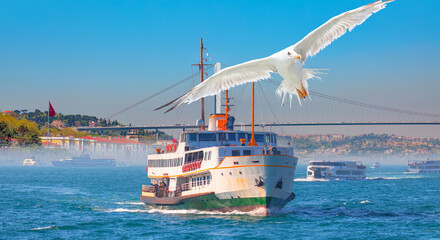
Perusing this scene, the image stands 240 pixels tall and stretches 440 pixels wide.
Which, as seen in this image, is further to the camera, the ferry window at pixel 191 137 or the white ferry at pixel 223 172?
the ferry window at pixel 191 137

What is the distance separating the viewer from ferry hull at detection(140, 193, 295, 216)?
30.5 m

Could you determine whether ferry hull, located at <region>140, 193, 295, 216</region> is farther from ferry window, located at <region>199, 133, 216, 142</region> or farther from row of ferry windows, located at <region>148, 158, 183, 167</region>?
ferry window, located at <region>199, 133, 216, 142</region>

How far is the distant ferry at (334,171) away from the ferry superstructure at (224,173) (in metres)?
55.0

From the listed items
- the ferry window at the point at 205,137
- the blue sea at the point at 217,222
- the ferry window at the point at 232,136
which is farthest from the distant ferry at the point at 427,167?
the ferry window at the point at 205,137

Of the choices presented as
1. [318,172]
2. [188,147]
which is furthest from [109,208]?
[318,172]

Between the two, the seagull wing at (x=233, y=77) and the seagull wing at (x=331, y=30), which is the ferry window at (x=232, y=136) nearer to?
the seagull wing at (x=233, y=77)

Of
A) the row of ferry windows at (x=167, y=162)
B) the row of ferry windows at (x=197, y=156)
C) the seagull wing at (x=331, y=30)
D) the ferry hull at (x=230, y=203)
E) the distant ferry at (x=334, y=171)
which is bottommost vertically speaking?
the distant ferry at (x=334, y=171)

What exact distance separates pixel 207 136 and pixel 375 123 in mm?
97135

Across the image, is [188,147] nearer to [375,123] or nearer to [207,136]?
[207,136]

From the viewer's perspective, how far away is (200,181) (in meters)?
33.6

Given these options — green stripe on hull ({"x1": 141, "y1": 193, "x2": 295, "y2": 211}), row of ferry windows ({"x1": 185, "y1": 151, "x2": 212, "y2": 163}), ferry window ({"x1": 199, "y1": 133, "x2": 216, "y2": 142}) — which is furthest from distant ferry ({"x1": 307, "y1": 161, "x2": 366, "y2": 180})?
row of ferry windows ({"x1": 185, "y1": 151, "x2": 212, "y2": 163})

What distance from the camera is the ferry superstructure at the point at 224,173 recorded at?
30.4 m

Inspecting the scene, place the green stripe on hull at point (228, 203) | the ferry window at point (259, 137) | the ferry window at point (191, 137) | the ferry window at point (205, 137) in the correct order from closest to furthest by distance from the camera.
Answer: the green stripe on hull at point (228, 203) < the ferry window at point (205, 137) < the ferry window at point (191, 137) < the ferry window at point (259, 137)

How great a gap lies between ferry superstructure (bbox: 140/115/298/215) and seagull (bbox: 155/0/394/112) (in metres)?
12.9
